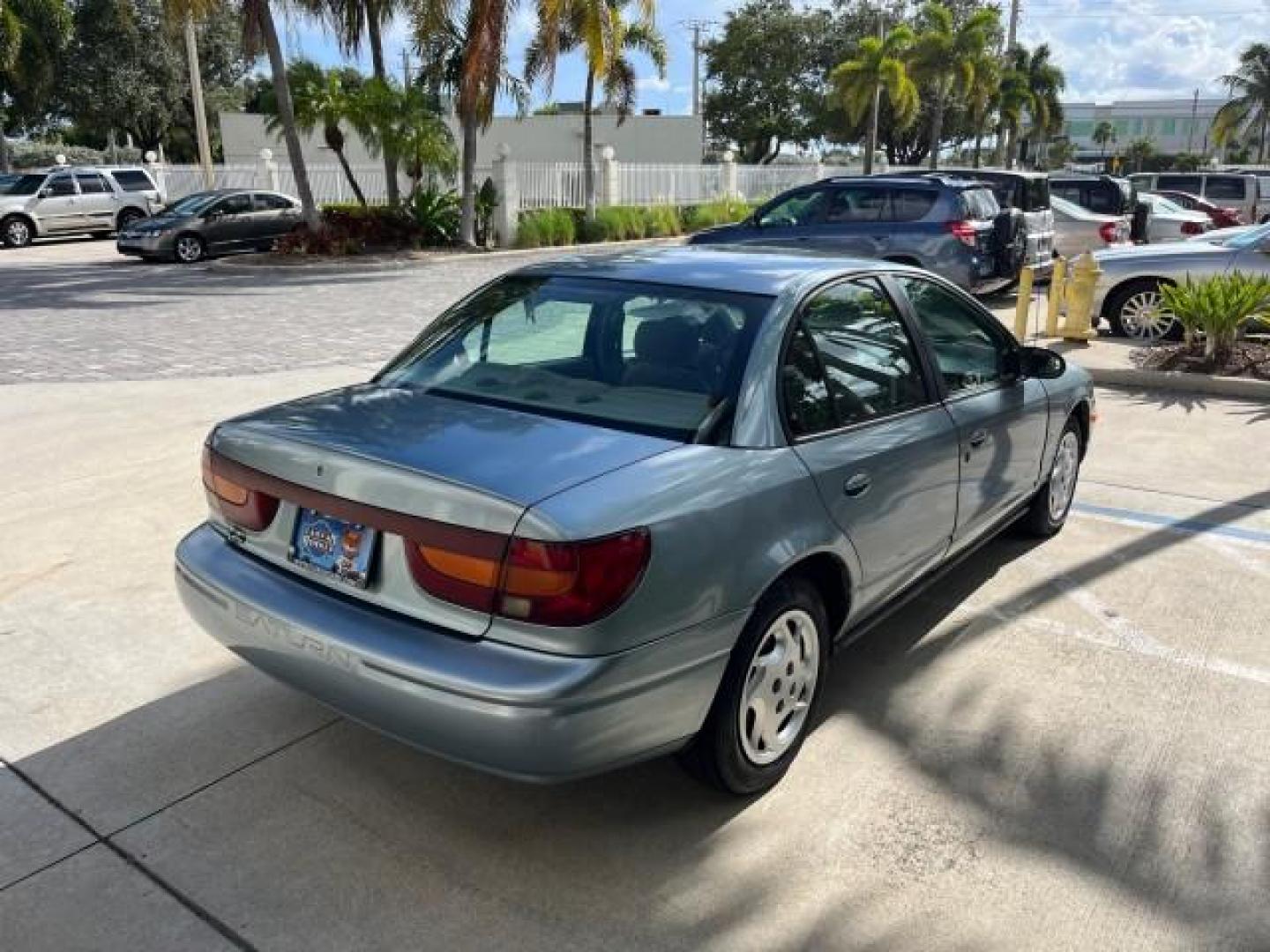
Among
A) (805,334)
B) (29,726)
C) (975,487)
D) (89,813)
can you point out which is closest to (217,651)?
(29,726)

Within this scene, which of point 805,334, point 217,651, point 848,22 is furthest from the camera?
point 848,22

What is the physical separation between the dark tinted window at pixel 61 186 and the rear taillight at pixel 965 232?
21596 mm

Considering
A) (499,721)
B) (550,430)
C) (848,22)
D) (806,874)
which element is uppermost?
(848,22)

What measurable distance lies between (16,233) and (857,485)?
26.2 meters

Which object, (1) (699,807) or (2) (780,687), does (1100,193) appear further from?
(1) (699,807)

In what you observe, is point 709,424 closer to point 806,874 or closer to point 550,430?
point 550,430

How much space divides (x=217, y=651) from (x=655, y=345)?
205 cm

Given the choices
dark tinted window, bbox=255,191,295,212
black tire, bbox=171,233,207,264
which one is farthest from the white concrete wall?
black tire, bbox=171,233,207,264

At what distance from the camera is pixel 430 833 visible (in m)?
3.01

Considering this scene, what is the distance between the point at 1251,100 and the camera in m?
71.9

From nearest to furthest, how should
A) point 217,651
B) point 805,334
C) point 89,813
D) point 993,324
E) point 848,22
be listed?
1. point 89,813
2. point 805,334
3. point 217,651
4. point 993,324
5. point 848,22

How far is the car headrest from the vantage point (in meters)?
3.35

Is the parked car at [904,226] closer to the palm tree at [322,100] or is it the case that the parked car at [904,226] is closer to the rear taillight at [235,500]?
the rear taillight at [235,500]

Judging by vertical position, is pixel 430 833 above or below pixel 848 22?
below
